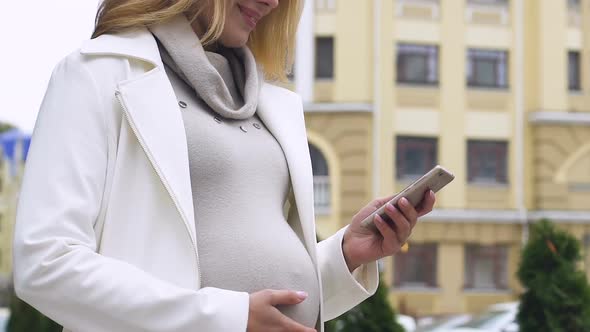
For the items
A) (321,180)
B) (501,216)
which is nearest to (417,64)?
(321,180)

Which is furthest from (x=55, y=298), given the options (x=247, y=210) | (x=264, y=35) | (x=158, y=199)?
(x=264, y=35)

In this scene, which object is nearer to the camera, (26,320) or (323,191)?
(26,320)

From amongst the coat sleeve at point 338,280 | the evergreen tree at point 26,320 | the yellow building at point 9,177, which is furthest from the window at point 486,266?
the yellow building at point 9,177

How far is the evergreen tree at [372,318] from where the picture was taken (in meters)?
8.01

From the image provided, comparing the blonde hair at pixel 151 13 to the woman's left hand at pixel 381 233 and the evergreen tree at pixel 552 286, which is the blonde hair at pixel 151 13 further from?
the evergreen tree at pixel 552 286

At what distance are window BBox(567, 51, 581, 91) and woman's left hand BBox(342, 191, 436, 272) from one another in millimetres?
22141

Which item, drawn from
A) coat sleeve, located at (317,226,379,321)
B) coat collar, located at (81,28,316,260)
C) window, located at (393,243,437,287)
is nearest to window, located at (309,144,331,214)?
window, located at (393,243,437,287)

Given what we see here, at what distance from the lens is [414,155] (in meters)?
Answer: 22.8

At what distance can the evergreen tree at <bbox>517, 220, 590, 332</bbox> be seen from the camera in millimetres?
8375

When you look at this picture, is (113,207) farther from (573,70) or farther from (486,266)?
(573,70)

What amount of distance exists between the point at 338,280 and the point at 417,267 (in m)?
20.7

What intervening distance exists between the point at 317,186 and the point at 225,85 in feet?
68.1

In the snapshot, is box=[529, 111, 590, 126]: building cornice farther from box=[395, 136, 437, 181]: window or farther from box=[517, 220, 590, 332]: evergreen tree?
box=[517, 220, 590, 332]: evergreen tree

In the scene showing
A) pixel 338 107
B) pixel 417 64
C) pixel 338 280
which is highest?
pixel 417 64
